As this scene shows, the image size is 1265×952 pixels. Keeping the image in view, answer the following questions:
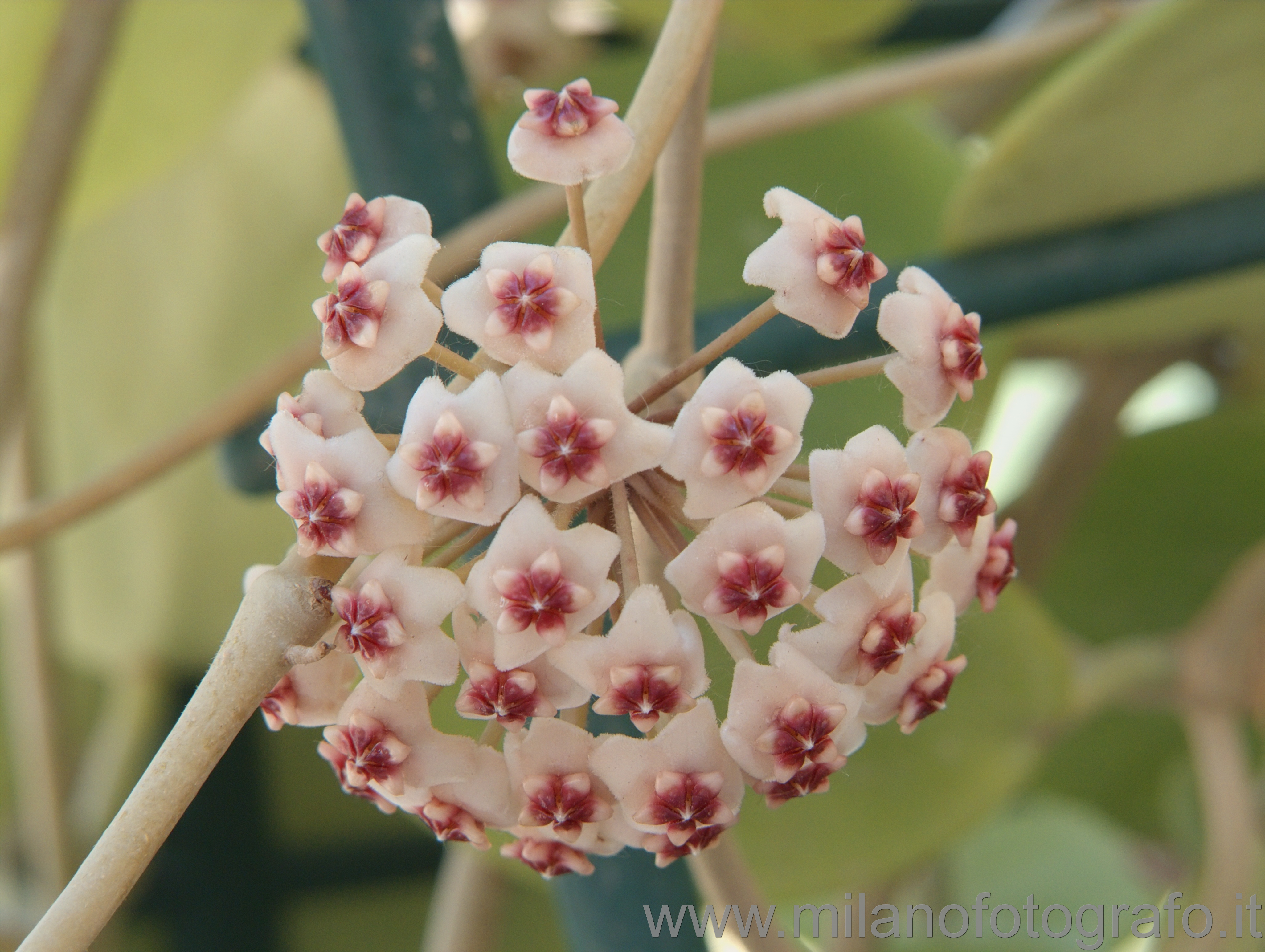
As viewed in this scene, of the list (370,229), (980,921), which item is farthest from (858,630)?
(980,921)

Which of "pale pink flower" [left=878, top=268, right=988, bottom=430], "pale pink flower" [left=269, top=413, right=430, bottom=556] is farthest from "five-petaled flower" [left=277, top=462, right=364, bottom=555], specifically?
"pale pink flower" [left=878, top=268, right=988, bottom=430]

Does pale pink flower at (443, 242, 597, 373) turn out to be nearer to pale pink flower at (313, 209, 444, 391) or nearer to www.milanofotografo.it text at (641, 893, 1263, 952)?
pale pink flower at (313, 209, 444, 391)

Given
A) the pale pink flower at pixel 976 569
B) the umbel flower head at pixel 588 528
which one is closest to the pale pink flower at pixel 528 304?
the umbel flower head at pixel 588 528

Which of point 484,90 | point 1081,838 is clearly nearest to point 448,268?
point 484,90

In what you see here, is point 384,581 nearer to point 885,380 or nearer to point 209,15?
point 885,380

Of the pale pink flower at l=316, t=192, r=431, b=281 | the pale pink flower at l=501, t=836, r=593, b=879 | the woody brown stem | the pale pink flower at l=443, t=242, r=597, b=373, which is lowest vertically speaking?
the pale pink flower at l=501, t=836, r=593, b=879

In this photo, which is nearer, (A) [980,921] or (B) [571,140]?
(B) [571,140]

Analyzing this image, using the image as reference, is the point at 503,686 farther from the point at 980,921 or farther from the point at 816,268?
the point at 980,921
